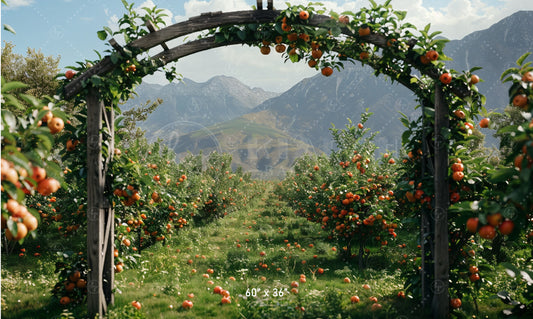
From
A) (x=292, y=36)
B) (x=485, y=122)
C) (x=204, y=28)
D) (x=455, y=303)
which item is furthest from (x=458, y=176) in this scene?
(x=204, y=28)

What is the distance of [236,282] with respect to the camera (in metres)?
6.37

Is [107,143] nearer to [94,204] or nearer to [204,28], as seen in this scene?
[94,204]

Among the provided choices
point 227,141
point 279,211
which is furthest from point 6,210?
point 227,141

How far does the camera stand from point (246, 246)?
9445mm

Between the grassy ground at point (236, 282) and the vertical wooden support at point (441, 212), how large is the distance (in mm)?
440

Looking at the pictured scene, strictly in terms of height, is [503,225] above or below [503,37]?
below

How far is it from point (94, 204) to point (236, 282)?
3.25m

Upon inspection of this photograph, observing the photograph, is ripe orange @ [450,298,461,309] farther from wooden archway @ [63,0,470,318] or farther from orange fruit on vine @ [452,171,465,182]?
orange fruit on vine @ [452,171,465,182]

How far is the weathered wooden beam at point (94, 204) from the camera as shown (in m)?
4.26

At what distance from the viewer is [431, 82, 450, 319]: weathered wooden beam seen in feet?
13.8

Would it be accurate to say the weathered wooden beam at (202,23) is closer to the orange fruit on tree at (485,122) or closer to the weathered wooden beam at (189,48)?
the weathered wooden beam at (189,48)

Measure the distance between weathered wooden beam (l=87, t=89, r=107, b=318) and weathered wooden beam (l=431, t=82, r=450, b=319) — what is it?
14.5ft

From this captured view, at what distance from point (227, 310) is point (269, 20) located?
4093 millimetres

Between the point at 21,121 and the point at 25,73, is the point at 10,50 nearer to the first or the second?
the point at 25,73
